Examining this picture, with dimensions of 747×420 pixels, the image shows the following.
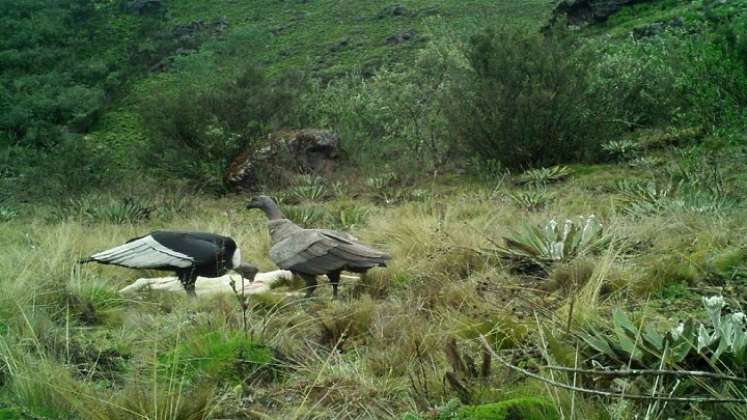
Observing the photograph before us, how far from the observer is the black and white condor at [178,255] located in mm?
5121

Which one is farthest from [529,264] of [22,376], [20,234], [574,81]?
[574,81]

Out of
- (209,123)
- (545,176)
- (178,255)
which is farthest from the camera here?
(209,123)

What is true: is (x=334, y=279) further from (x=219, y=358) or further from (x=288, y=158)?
(x=288, y=158)

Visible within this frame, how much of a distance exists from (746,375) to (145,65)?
54.7 metres

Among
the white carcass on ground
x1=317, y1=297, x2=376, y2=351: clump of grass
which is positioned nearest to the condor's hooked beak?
the white carcass on ground

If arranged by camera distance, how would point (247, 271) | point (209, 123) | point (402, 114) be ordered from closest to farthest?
point (247, 271)
point (209, 123)
point (402, 114)

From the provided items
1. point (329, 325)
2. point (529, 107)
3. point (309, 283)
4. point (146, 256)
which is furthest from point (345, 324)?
point (529, 107)

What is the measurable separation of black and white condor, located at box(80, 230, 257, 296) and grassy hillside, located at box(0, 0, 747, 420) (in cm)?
22

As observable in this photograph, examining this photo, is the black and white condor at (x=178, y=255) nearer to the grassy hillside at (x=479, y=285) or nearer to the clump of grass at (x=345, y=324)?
the grassy hillside at (x=479, y=285)

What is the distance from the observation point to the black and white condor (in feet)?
16.8

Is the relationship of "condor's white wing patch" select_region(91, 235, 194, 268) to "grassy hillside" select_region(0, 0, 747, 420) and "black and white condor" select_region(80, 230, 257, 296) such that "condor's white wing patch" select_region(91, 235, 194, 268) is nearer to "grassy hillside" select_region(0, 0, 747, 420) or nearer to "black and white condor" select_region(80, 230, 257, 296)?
"black and white condor" select_region(80, 230, 257, 296)

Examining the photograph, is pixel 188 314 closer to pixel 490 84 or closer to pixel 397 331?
pixel 397 331

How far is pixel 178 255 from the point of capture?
512 cm

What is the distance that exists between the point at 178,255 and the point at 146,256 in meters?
0.26
